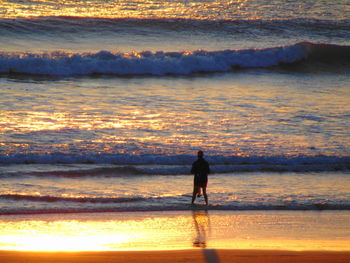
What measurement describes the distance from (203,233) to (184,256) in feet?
4.67

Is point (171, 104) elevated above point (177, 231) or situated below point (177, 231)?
above

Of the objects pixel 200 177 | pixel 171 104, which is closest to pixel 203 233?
pixel 200 177

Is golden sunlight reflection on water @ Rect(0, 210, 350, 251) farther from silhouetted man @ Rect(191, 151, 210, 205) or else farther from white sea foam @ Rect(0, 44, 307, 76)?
white sea foam @ Rect(0, 44, 307, 76)

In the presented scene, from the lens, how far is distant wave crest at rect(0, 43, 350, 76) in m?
22.8

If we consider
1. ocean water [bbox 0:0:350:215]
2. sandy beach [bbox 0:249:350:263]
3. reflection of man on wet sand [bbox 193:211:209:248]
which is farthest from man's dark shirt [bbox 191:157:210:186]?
sandy beach [bbox 0:249:350:263]

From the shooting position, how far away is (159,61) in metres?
24.2

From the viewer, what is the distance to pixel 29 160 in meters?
13.8

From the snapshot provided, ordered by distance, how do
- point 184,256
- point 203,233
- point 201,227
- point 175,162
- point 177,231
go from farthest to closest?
1. point 175,162
2. point 201,227
3. point 177,231
4. point 203,233
5. point 184,256

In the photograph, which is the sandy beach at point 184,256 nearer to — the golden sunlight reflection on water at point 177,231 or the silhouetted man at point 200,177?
the golden sunlight reflection on water at point 177,231

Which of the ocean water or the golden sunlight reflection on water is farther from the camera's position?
the ocean water

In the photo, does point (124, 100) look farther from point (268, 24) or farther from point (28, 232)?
point (268, 24)

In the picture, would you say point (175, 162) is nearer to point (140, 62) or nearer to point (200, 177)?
point (200, 177)

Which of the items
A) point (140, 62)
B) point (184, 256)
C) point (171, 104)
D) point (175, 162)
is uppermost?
point (140, 62)

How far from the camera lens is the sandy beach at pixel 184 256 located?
8.07 meters
